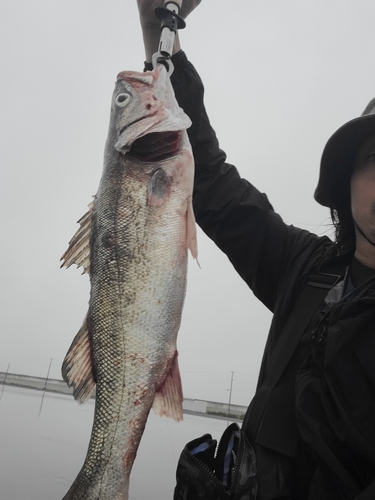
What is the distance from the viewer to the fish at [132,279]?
5.80 ft

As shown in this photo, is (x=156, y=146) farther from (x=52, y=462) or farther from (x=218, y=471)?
(x=52, y=462)

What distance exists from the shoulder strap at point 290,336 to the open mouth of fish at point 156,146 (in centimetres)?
102

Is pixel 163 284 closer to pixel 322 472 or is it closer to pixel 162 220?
pixel 162 220

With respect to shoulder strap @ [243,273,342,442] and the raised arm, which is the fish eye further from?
shoulder strap @ [243,273,342,442]

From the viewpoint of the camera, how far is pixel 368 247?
2338mm

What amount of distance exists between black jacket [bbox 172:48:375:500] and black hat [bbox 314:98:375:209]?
45 centimetres

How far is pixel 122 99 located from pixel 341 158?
147 centimetres

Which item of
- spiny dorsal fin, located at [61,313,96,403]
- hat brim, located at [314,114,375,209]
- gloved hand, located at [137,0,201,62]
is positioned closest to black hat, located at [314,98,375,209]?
hat brim, located at [314,114,375,209]

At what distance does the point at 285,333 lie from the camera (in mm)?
2061

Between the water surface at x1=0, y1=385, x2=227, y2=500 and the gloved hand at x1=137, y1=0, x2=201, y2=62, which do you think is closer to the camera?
the gloved hand at x1=137, y1=0, x2=201, y2=62

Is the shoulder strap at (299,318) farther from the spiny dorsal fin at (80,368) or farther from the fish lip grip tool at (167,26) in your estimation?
the fish lip grip tool at (167,26)

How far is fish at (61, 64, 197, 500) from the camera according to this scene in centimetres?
177

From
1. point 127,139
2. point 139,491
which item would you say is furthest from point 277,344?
point 139,491


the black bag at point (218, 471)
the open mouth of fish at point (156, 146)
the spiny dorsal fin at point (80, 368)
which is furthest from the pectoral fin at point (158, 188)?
the black bag at point (218, 471)
